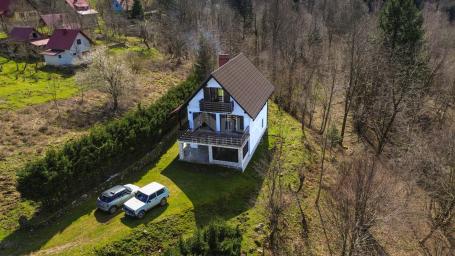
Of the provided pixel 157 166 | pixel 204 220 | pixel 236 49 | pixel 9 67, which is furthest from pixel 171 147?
pixel 9 67

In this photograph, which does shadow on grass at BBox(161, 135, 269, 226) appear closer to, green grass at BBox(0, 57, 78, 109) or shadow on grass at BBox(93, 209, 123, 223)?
shadow on grass at BBox(93, 209, 123, 223)

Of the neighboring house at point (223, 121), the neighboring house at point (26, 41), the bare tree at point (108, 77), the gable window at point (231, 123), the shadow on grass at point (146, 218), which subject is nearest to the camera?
the shadow on grass at point (146, 218)

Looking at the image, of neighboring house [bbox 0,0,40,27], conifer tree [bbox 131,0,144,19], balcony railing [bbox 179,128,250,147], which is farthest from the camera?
conifer tree [bbox 131,0,144,19]

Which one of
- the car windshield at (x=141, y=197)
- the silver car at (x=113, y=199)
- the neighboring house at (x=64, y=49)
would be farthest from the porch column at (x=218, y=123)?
the neighboring house at (x=64, y=49)

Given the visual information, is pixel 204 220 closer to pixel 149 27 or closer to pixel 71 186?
pixel 71 186

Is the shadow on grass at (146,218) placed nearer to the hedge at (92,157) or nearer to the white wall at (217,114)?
the hedge at (92,157)

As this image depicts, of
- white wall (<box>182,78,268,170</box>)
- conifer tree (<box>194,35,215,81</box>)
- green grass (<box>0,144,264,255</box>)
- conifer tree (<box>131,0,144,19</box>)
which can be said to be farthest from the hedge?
conifer tree (<box>131,0,144,19</box>)
